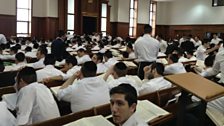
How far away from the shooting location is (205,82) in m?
2.30

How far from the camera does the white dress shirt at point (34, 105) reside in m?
3.11

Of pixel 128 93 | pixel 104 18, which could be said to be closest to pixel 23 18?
pixel 104 18

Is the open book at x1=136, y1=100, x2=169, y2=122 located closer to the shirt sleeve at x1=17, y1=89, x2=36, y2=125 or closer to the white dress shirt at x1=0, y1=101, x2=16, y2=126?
the shirt sleeve at x1=17, y1=89, x2=36, y2=125

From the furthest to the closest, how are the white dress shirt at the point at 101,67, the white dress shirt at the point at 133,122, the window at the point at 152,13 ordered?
the window at the point at 152,13 < the white dress shirt at the point at 101,67 < the white dress shirt at the point at 133,122

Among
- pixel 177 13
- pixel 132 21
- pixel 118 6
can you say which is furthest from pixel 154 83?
pixel 177 13

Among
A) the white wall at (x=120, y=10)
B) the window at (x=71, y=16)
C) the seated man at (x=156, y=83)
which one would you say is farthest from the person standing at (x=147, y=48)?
the white wall at (x=120, y=10)

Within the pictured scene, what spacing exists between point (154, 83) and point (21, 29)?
490 inches

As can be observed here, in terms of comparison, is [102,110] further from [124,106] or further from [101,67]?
[101,67]

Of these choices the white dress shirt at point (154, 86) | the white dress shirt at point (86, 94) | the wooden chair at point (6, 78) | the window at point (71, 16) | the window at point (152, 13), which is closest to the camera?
the white dress shirt at point (86, 94)

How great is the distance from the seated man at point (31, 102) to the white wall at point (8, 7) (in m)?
11.9

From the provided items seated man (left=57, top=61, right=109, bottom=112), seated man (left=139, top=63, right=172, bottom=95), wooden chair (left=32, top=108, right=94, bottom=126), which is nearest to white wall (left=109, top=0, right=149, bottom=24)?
seated man (left=139, top=63, right=172, bottom=95)

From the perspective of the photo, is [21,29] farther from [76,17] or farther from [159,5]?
[159,5]

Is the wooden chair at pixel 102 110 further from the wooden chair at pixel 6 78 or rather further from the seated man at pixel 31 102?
the wooden chair at pixel 6 78

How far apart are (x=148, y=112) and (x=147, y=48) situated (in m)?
3.53
